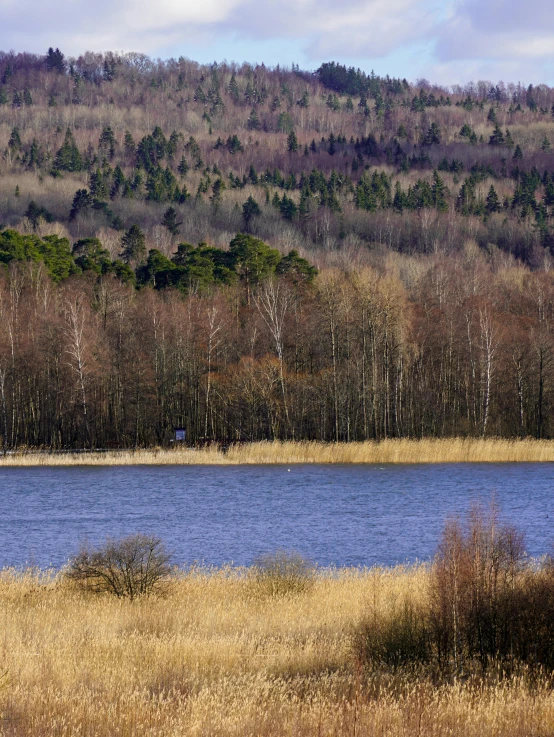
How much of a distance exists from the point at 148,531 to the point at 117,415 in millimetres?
33012

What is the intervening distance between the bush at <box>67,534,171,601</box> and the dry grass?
2989cm

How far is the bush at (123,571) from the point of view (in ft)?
57.0

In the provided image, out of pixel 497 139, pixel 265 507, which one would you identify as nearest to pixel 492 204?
pixel 497 139

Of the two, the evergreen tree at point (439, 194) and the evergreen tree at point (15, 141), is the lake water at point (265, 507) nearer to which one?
the evergreen tree at point (439, 194)

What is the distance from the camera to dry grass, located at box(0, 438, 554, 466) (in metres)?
48.2

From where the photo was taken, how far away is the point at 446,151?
170250mm

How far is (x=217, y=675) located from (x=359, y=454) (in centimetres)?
3739

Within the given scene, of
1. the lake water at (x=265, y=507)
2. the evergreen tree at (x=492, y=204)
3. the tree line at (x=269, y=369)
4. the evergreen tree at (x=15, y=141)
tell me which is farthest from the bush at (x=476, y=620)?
the evergreen tree at (x=15, y=141)

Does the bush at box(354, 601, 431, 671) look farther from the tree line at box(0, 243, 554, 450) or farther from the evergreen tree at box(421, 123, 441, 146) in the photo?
the evergreen tree at box(421, 123, 441, 146)

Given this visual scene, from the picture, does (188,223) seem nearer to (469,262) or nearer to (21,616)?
(469,262)

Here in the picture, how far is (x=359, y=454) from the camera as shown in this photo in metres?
48.8

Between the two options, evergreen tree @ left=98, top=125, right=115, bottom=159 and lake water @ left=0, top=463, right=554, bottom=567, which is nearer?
lake water @ left=0, top=463, right=554, bottom=567

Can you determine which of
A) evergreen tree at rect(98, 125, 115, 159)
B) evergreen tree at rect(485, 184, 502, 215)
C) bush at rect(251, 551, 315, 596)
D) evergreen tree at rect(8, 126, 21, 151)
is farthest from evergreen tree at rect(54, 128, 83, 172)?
bush at rect(251, 551, 315, 596)

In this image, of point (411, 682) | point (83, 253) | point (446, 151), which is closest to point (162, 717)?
point (411, 682)
